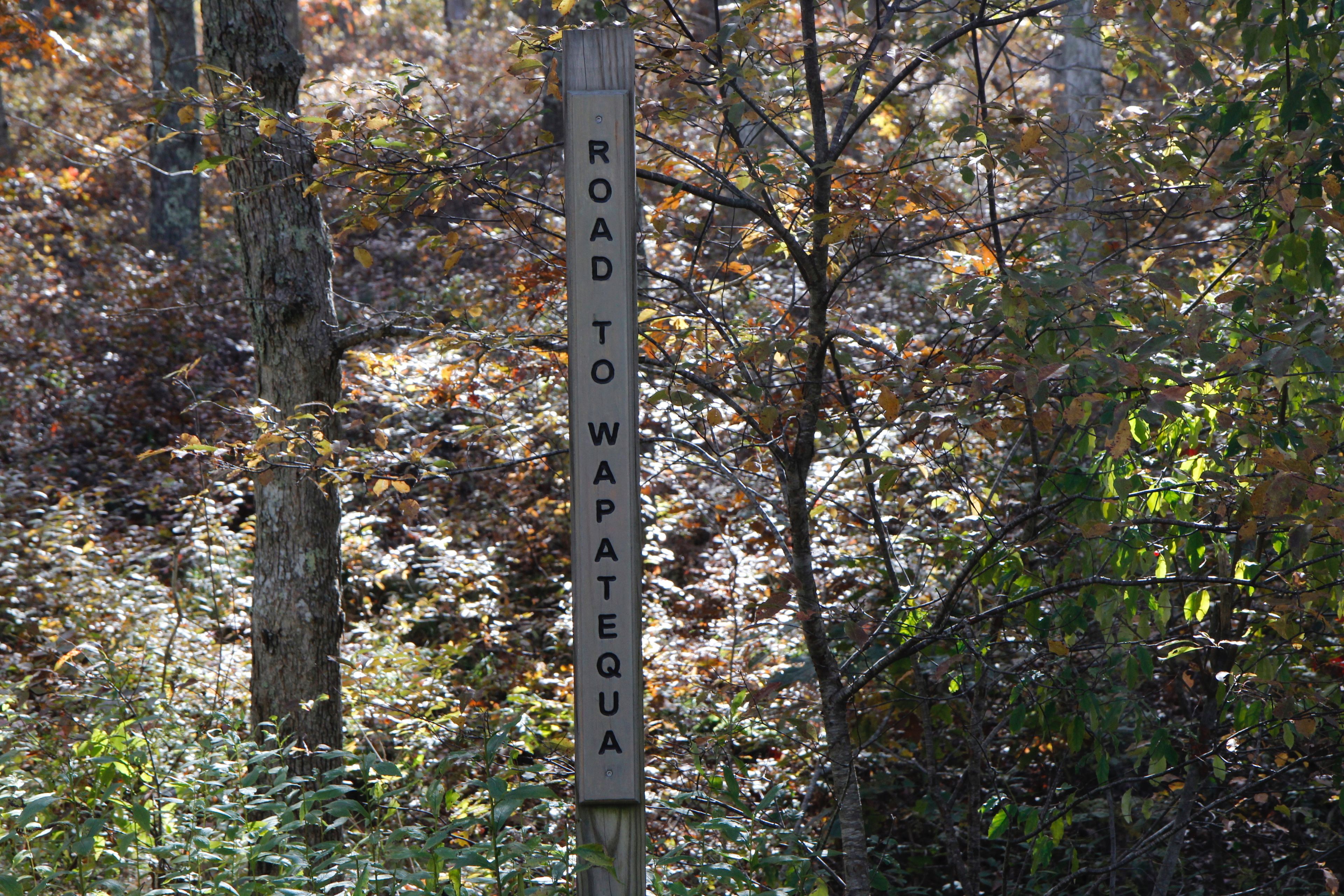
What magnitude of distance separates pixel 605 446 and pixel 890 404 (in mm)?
874

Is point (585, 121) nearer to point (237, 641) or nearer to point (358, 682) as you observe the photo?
point (358, 682)

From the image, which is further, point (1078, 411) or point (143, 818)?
point (143, 818)

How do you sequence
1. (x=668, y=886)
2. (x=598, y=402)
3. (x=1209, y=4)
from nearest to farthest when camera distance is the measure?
1. (x=598, y=402)
2. (x=668, y=886)
3. (x=1209, y=4)

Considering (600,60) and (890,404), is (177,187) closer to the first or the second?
(600,60)

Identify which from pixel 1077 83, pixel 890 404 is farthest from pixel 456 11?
pixel 890 404

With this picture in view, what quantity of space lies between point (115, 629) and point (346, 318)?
11.6 feet

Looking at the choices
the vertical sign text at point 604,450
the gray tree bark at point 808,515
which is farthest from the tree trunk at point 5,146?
the vertical sign text at point 604,450

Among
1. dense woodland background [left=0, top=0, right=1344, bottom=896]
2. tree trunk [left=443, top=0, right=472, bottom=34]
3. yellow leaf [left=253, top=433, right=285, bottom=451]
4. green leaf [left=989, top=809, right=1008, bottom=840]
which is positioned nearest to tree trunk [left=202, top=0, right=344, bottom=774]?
dense woodland background [left=0, top=0, right=1344, bottom=896]

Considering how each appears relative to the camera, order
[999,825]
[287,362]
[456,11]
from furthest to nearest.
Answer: [456,11] → [287,362] → [999,825]

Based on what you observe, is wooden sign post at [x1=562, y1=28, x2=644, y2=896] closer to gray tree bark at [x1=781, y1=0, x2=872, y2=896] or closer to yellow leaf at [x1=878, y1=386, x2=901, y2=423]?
yellow leaf at [x1=878, y1=386, x2=901, y2=423]

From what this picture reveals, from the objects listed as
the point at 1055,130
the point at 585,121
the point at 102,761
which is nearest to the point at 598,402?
the point at 585,121

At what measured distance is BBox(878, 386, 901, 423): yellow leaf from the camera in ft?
8.94

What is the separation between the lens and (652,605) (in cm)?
610

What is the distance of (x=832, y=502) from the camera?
13.2 ft
